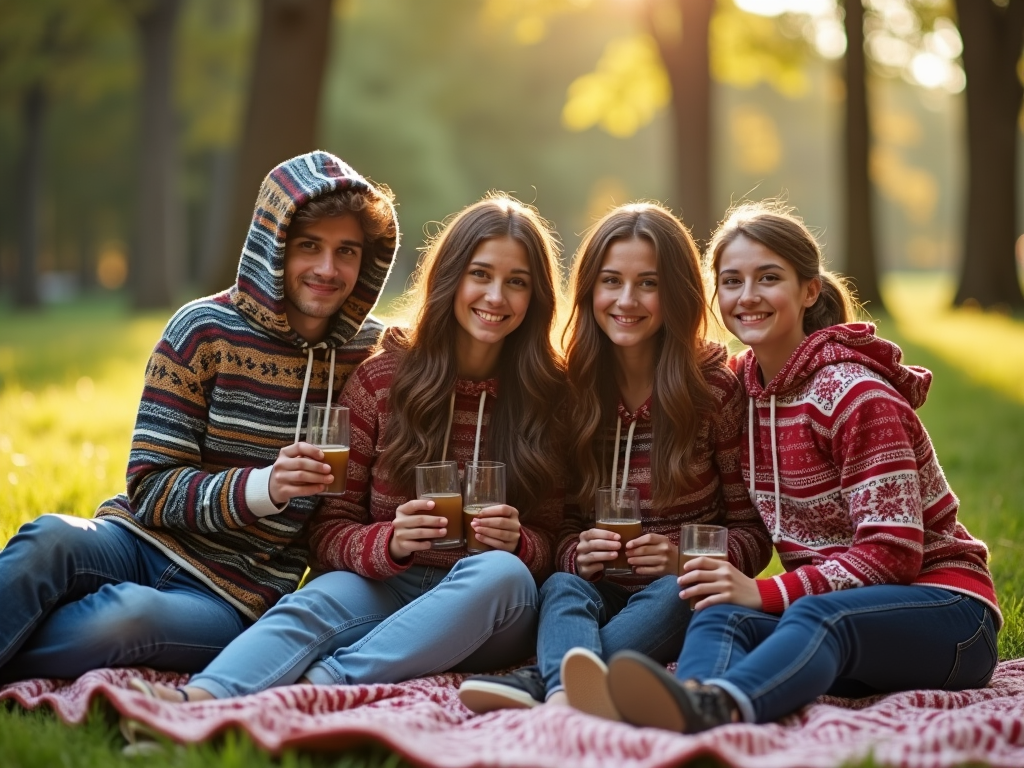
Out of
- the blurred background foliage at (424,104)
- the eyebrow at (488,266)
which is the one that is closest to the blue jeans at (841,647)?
the eyebrow at (488,266)

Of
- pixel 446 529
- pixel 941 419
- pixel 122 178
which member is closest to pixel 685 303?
pixel 446 529

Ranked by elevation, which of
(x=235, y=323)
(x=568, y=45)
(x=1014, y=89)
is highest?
(x=568, y=45)

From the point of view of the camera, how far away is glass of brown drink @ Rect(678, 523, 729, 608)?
371 cm

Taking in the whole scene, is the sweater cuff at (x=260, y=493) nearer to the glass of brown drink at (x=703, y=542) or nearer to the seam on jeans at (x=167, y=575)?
the seam on jeans at (x=167, y=575)

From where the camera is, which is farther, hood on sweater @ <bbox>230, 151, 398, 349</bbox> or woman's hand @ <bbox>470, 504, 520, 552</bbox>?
hood on sweater @ <bbox>230, 151, 398, 349</bbox>

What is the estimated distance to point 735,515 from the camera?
432 cm

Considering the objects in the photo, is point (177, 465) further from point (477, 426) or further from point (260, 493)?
point (477, 426)

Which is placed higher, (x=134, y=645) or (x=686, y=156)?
(x=686, y=156)

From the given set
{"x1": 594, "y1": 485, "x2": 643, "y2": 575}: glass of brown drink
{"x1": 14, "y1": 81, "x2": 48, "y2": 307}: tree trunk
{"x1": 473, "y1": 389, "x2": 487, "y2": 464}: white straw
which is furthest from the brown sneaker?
{"x1": 14, "y1": 81, "x2": 48, "y2": 307}: tree trunk

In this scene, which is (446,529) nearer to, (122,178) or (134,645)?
(134,645)

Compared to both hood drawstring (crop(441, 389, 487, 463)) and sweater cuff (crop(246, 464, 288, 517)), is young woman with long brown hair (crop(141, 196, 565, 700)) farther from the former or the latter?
sweater cuff (crop(246, 464, 288, 517))

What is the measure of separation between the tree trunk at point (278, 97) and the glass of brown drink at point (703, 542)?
8.08 metres

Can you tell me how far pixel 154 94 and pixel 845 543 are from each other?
71.8 feet

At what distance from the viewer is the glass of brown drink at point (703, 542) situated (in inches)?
146
